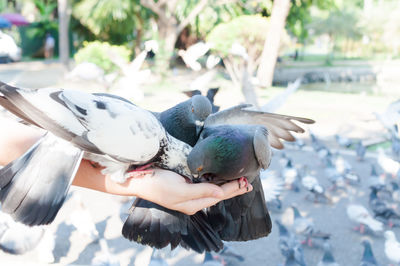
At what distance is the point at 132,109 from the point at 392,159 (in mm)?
5459

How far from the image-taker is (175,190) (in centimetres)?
155

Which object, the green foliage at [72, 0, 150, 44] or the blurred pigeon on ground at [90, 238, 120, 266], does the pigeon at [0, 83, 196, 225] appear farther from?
the green foliage at [72, 0, 150, 44]

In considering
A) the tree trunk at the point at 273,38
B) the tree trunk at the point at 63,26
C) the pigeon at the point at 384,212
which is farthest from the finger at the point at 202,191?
the tree trunk at the point at 63,26

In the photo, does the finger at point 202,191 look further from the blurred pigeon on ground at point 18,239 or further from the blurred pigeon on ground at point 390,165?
the blurred pigeon on ground at point 390,165

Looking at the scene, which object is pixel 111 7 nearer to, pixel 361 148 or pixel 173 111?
pixel 361 148

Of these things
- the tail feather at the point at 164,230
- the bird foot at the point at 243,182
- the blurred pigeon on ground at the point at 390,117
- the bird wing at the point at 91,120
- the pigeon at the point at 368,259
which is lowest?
the pigeon at the point at 368,259

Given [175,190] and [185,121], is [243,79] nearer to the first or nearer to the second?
[185,121]

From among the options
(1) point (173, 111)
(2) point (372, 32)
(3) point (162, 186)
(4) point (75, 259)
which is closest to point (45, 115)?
(3) point (162, 186)

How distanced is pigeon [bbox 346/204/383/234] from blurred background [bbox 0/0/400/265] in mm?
134

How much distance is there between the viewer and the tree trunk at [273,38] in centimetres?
1333

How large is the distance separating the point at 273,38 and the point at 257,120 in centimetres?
1249

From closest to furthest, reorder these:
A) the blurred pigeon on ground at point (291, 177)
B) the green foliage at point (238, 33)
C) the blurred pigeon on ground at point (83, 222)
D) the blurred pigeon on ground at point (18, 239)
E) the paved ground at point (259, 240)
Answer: the blurred pigeon on ground at point (18, 239), the paved ground at point (259, 240), the blurred pigeon on ground at point (83, 222), the blurred pigeon on ground at point (291, 177), the green foliage at point (238, 33)

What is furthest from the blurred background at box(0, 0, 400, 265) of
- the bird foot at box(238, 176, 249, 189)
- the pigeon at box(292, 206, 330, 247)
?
the bird foot at box(238, 176, 249, 189)

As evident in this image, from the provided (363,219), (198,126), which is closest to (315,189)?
(363,219)
